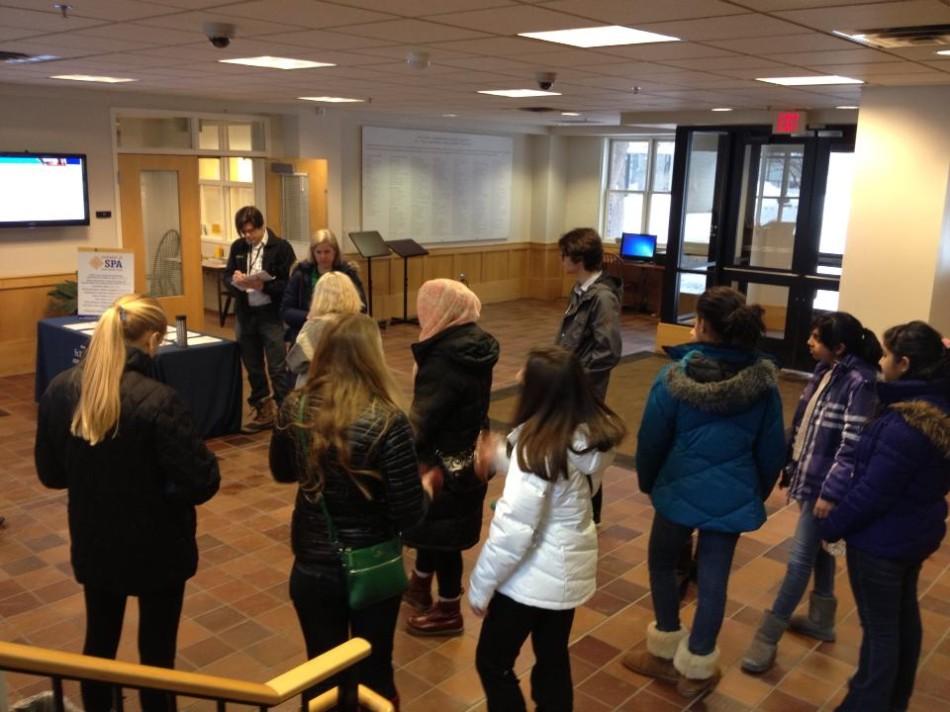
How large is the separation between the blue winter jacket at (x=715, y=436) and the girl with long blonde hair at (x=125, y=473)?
1.40m

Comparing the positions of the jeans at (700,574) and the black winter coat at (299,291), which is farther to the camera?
the black winter coat at (299,291)

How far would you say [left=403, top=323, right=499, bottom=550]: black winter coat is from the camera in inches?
A: 111

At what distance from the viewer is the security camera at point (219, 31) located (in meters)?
3.78

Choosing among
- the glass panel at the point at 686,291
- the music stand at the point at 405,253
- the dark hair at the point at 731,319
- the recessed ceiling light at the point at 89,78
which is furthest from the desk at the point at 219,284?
the dark hair at the point at 731,319

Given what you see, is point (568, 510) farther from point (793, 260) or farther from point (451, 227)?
point (451, 227)

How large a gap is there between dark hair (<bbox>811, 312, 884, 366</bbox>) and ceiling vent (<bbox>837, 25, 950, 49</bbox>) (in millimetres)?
1406

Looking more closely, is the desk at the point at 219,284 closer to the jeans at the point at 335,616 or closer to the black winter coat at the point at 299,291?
the black winter coat at the point at 299,291

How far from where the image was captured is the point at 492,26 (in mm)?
3670

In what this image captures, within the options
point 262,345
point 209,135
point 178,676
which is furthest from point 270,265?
point 209,135

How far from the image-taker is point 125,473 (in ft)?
7.35

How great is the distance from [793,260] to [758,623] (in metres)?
5.43

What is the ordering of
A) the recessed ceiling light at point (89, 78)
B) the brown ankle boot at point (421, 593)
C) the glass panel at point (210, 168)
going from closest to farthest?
the brown ankle boot at point (421, 593) → the recessed ceiling light at point (89, 78) → the glass panel at point (210, 168)

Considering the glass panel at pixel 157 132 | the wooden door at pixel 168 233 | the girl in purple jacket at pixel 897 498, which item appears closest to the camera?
the girl in purple jacket at pixel 897 498

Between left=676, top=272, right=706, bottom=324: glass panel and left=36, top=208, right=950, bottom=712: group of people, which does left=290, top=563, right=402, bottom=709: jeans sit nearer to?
left=36, top=208, right=950, bottom=712: group of people
